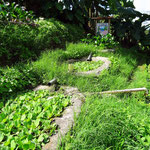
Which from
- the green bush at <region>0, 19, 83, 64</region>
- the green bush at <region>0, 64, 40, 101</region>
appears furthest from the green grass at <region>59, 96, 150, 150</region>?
the green bush at <region>0, 19, 83, 64</region>

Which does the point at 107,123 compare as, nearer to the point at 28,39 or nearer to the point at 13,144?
the point at 13,144

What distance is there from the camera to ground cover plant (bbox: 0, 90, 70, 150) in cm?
170

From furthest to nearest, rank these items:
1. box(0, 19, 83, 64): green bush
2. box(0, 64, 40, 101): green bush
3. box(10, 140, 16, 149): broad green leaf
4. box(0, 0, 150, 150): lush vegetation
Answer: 1. box(0, 19, 83, 64): green bush
2. box(0, 64, 40, 101): green bush
3. box(0, 0, 150, 150): lush vegetation
4. box(10, 140, 16, 149): broad green leaf

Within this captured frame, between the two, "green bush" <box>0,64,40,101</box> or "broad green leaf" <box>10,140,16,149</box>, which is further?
"green bush" <box>0,64,40,101</box>

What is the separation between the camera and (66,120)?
80.5 inches

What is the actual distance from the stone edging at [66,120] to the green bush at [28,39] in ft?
8.32

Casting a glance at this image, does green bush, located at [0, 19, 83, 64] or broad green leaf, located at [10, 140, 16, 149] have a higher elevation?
green bush, located at [0, 19, 83, 64]

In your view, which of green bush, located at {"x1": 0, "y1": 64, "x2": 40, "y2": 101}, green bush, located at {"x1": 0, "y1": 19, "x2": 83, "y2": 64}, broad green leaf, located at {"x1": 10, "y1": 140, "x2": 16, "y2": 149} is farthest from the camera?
green bush, located at {"x1": 0, "y1": 19, "x2": 83, "y2": 64}

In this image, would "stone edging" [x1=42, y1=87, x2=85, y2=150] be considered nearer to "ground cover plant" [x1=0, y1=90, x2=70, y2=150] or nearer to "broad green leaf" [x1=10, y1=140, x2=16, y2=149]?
"ground cover plant" [x1=0, y1=90, x2=70, y2=150]

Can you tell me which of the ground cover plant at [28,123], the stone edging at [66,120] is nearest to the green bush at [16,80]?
the ground cover plant at [28,123]

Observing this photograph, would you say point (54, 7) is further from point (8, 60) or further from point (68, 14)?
point (8, 60)

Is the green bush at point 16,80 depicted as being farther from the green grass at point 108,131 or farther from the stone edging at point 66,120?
the green grass at point 108,131

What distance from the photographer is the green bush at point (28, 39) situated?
445cm

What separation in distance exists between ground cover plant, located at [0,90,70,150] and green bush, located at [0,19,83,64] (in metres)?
2.20
